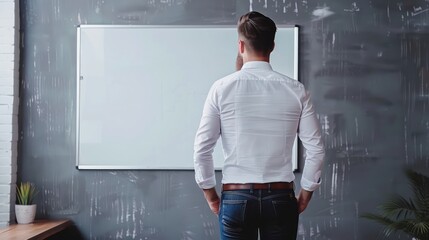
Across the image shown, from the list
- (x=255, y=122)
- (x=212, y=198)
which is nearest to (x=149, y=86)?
(x=212, y=198)

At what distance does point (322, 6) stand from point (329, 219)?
140 cm

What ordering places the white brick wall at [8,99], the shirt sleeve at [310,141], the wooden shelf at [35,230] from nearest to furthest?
1. the shirt sleeve at [310,141]
2. the wooden shelf at [35,230]
3. the white brick wall at [8,99]

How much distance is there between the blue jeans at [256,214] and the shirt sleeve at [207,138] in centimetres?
14

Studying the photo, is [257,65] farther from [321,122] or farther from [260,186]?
[321,122]

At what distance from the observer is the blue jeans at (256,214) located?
6.78ft

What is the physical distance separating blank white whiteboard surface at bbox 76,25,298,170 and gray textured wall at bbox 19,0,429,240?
73mm

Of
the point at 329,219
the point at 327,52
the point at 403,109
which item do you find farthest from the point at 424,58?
the point at 329,219

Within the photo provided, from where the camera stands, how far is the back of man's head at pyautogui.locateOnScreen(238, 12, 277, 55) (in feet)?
6.95

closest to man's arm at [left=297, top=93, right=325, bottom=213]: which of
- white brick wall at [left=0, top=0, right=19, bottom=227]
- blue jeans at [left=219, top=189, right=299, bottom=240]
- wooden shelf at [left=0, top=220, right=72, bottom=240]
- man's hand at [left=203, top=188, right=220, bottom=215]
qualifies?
blue jeans at [left=219, top=189, right=299, bottom=240]

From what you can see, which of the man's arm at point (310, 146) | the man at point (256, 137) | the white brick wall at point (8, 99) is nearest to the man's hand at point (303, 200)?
the man's arm at point (310, 146)

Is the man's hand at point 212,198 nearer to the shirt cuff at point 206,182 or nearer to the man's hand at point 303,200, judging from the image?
the shirt cuff at point 206,182

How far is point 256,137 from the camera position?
210cm

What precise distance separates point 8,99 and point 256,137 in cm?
240

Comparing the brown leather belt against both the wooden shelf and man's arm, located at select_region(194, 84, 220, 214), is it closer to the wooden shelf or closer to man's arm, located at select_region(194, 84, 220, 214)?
man's arm, located at select_region(194, 84, 220, 214)
